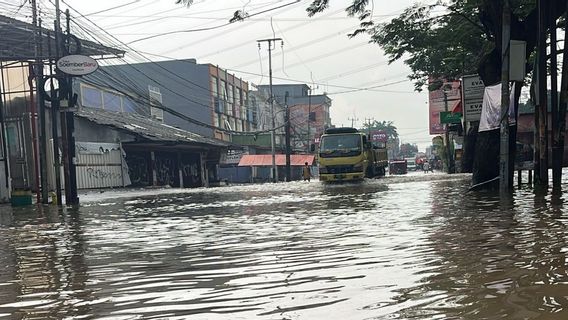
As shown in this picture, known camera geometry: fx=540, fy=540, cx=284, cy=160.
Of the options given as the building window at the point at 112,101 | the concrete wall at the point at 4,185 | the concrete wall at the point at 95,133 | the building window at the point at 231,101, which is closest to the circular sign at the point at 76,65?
the concrete wall at the point at 4,185

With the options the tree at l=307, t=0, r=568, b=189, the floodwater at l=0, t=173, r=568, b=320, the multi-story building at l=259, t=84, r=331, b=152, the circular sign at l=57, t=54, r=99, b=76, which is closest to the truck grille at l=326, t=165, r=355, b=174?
the tree at l=307, t=0, r=568, b=189

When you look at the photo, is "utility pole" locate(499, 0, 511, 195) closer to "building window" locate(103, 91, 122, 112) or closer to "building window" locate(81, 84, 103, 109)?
"building window" locate(81, 84, 103, 109)

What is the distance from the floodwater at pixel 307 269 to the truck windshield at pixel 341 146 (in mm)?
16873

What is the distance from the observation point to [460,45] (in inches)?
837

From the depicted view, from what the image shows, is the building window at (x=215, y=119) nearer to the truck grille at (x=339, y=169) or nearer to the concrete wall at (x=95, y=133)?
the concrete wall at (x=95, y=133)

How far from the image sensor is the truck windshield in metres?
25.8

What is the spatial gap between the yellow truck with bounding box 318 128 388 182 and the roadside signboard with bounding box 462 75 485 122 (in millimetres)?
10759

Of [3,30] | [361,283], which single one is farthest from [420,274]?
[3,30]

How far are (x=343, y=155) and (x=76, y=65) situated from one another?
13273mm

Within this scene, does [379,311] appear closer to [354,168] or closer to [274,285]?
[274,285]

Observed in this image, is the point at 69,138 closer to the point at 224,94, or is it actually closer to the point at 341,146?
the point at 341,146

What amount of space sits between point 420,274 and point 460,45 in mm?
18835

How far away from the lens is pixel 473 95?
579 inches

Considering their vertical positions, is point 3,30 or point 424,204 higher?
point 3,30
